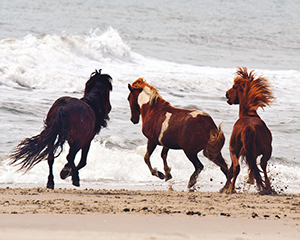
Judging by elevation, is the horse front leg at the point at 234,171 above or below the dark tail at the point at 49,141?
below

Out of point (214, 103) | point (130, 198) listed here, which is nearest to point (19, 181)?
point (130, 198)

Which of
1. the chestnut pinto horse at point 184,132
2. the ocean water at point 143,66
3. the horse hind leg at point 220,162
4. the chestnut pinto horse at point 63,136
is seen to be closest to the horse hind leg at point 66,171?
the chestnut pinto horse at point 63,136

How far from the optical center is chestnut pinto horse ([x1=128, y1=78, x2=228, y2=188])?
19.4ft

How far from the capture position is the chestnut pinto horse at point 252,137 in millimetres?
5766

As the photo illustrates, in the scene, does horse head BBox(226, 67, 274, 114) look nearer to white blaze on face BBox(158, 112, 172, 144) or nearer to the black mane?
white blaze on face BBox(158, 112, 172, 144)

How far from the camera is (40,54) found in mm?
19797

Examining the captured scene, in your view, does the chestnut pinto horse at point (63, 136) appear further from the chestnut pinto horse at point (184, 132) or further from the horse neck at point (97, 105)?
the chestnut pinto horse at point (184, 132)

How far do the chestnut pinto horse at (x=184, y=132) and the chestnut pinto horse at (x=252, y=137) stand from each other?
0.23 m

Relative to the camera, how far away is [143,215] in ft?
13.3

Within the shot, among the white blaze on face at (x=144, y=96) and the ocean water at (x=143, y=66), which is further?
the ocean water at (x=143, y=66)

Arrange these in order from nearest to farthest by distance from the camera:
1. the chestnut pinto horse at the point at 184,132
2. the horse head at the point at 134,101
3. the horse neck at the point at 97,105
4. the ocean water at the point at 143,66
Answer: the chestnut pinto horse at the point at 184,132, the horse neck at the point at 97,105, the horse head at the point at 134,101, the ocean water at the point at 143,66

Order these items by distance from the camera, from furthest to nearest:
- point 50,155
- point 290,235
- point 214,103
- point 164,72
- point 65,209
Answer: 1. point 164,72
2. point 214,103
3. point 50,155
4. point 65,209
5. point 290,235

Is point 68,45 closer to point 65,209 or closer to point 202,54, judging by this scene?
point 202,54

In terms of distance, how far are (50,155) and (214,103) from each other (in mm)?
10359
